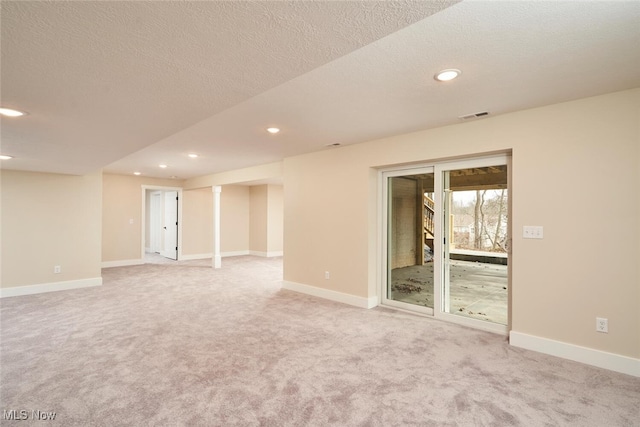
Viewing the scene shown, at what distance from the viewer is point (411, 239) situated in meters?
4.53

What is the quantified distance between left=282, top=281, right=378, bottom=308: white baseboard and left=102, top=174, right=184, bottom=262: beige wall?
5.00m

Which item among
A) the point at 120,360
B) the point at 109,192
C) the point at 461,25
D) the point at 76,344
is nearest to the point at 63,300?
the point at 76,344

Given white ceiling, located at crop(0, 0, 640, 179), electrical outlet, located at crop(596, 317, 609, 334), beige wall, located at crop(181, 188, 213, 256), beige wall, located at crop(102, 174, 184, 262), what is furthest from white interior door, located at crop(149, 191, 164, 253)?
electrical outlet, located at crop(596, 317, 609, 334)

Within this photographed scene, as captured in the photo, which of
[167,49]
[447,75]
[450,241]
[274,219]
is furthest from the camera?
[274,219]

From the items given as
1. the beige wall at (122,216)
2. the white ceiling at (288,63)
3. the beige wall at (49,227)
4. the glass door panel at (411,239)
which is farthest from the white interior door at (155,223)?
the glass door panel at (411,239)

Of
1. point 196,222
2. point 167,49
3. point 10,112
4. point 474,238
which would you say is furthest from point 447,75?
point 196,222

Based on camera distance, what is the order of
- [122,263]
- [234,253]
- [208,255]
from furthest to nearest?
[234,253] < [208,255] < [122,263]

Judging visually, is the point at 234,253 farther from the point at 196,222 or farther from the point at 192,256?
the point at 196,222

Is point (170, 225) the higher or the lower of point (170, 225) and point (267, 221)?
the lower

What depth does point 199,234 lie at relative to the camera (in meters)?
9.38

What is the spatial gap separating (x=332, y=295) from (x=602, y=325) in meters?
3.06

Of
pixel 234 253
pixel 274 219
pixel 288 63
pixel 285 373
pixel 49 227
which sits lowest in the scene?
pixel 285 373

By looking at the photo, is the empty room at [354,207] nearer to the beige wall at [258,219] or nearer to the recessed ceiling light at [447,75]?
the recessed ceiling light at [447,75]

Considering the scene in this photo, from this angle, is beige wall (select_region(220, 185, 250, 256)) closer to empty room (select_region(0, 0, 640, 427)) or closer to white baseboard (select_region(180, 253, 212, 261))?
white baseboard (select_region(180, 253, 212, 261))
